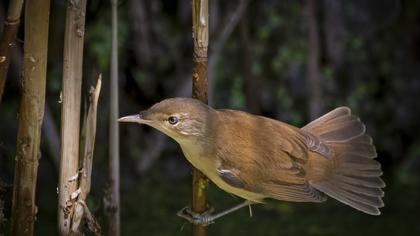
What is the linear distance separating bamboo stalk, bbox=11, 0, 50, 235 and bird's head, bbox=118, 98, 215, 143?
0.39m

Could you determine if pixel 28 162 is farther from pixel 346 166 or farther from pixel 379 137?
pixel 379 137

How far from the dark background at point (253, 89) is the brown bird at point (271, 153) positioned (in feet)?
3.83

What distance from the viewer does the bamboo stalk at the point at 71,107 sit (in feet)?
10.3

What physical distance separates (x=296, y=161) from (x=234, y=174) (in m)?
0.43

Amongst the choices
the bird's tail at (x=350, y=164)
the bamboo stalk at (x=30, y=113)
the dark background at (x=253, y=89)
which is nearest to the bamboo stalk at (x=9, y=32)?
the bamboo stalk at (x=30, y=113)

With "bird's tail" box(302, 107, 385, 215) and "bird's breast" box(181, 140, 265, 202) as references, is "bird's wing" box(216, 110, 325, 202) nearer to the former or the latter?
"bird's breast" box(181, 140, 265, 202)

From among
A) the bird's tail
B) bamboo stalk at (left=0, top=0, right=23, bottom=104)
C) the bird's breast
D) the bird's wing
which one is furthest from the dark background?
bamboo stalk at (left=0, top=0, right=23, bottom=104)

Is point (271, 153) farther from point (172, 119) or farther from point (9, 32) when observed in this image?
point (9, 32)

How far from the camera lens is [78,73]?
320cm

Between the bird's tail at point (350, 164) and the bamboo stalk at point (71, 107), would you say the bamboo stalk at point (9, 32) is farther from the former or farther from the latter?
the bird's tail at point (350, 164)

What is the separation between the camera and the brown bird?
3.60m

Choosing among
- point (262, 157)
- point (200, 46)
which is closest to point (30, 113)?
point (200, 46)

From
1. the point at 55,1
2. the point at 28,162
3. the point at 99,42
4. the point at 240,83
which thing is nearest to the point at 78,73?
the point at 28,162

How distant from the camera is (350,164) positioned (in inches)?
169
